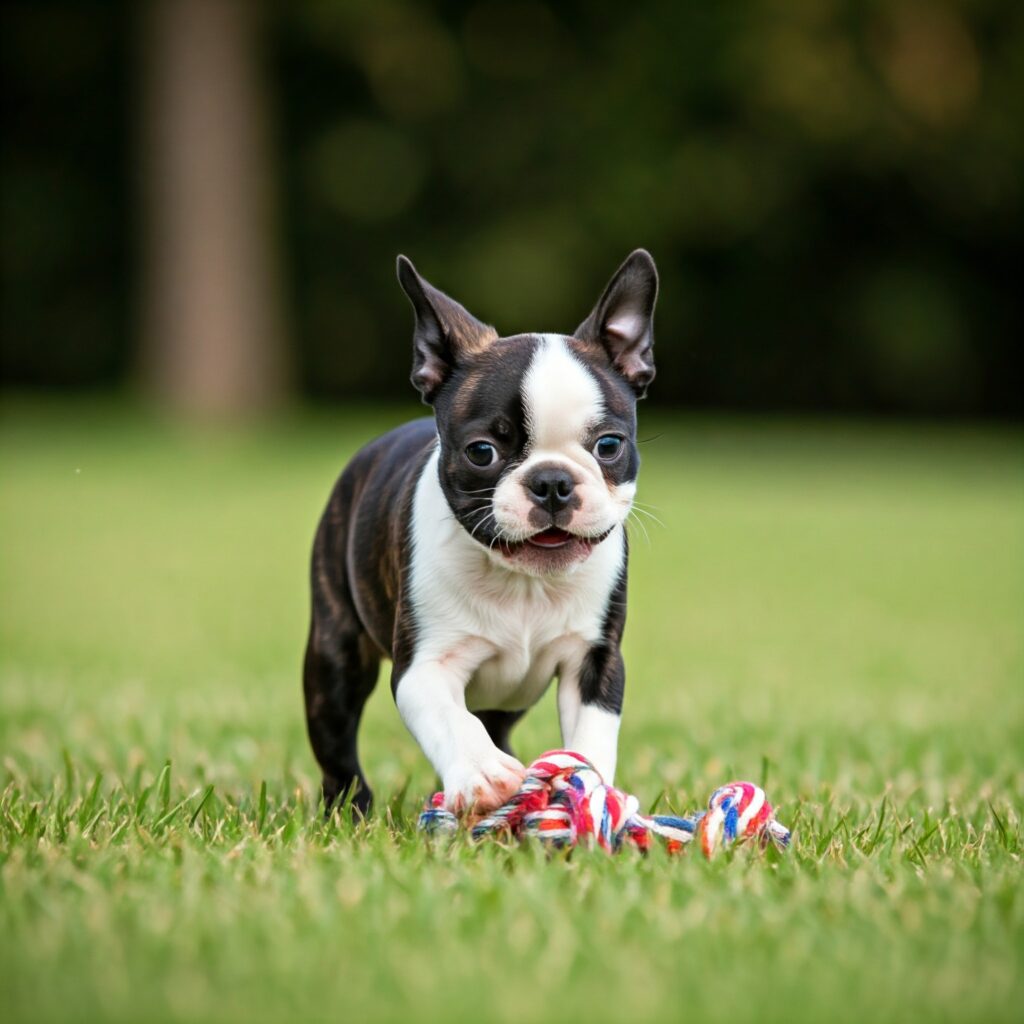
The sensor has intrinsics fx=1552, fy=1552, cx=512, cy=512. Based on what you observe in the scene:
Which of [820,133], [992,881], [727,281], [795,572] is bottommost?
[795,572]

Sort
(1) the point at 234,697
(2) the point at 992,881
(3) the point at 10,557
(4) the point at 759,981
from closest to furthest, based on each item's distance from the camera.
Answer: (4) the point at 759,981
(2) the point at 992,881
(1) the point at 234,697
(3) the point at 10,557

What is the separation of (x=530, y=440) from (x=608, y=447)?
21cm

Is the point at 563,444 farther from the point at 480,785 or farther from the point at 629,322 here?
the point at 480,785

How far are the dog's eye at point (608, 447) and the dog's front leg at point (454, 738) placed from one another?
26.0 inches

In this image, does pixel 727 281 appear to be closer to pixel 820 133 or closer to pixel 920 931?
pixel 820 133

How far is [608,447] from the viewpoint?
3.99 meters

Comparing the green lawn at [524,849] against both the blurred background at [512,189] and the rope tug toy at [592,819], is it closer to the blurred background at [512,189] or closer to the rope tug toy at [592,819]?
the rope tug toy at [592,819]

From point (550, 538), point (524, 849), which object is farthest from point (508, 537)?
point (524, 849)

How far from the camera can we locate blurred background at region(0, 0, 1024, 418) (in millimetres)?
23828

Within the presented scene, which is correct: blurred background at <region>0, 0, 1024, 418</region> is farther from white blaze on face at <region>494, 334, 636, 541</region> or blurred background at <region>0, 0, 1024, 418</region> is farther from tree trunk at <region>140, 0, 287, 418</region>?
white blaze on face at <region>494, 334, 636, 541</region>

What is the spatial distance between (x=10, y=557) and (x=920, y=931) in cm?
1016

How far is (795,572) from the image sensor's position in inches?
482

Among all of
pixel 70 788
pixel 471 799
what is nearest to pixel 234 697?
pixel 70 788

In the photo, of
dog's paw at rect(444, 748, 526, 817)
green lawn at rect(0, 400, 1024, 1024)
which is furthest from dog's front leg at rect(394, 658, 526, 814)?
green lawn at rect(0, 400, 1024, 1024)
